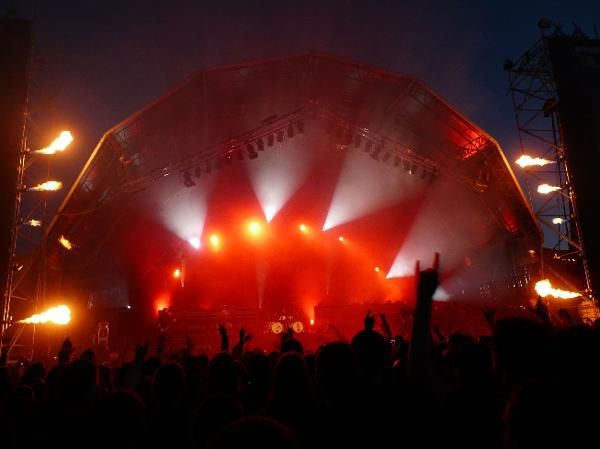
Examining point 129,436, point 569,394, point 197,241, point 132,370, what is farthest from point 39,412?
point 197,241

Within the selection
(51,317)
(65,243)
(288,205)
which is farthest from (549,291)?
(65,243)

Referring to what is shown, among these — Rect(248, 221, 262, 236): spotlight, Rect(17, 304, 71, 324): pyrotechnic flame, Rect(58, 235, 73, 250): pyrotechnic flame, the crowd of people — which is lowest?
the crowd of people

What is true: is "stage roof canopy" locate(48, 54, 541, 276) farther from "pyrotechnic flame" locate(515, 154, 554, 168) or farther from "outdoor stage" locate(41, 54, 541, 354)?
"pyrotechnic flame" locate(515, 154, 554, 168)

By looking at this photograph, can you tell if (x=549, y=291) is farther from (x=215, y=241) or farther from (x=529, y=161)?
(x=215, y=241)

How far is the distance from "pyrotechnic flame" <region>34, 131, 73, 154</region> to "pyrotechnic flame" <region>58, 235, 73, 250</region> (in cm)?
412

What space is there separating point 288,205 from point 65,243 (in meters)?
11.6

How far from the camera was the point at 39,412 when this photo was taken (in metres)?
2.99

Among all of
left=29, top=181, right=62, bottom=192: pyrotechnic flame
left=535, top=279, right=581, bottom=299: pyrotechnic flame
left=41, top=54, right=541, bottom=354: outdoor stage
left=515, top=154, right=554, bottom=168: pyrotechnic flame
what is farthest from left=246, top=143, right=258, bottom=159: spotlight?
left=535, top=279, right=581, bottom=299: pyrotechnic flame

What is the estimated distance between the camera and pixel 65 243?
15852 mm

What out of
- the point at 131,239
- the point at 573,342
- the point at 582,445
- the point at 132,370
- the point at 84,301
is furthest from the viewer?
the point at 131,239

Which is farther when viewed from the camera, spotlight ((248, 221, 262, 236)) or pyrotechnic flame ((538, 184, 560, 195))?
spotlight ((248, 221, 262, 236))

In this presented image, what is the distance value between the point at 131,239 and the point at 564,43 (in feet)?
63.2

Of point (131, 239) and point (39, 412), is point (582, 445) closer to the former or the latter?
point (39, 412)

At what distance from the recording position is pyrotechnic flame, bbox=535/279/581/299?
14.7m
